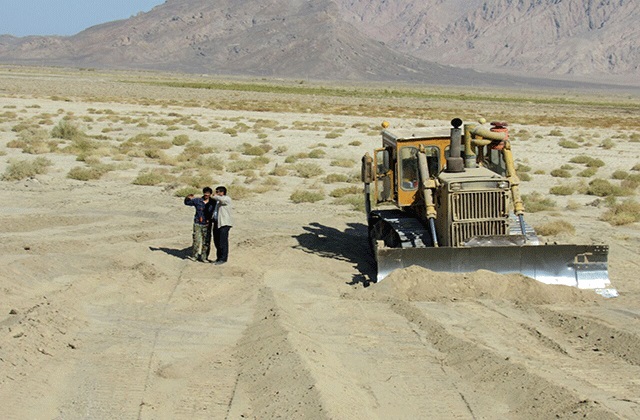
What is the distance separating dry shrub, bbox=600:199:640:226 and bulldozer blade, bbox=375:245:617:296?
742cm

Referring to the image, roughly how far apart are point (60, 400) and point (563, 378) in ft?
15.8

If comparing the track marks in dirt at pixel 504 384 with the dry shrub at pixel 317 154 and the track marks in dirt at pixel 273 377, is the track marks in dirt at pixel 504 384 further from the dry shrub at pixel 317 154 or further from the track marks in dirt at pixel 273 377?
the dry shrub at pixel 317 154

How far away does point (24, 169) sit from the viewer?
84.2 ft

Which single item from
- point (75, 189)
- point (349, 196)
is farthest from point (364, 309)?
point (75, 189)

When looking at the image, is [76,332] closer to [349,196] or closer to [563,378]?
[563,378]

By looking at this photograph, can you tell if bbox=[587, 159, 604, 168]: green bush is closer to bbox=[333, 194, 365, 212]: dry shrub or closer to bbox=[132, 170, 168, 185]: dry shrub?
bbox=[333, 194, 365, 212]: dry shrub

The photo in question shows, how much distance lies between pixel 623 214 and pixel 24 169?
16.4 metres

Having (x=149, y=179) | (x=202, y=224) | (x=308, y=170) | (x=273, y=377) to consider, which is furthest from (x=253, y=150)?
(x=273, y=377)

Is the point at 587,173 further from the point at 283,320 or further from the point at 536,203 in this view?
the point at 283,320

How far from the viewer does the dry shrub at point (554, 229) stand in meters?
18.1

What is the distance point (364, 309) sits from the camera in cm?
1182

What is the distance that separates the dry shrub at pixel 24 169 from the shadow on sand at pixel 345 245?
1048cm

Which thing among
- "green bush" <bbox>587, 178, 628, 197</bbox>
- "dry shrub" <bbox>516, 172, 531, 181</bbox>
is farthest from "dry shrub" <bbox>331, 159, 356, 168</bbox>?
"green bush" <bbox>587, 178, 628, 197</bbox>

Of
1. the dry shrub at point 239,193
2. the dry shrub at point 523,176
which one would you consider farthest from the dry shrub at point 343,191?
the dry shrub at point 523,176
